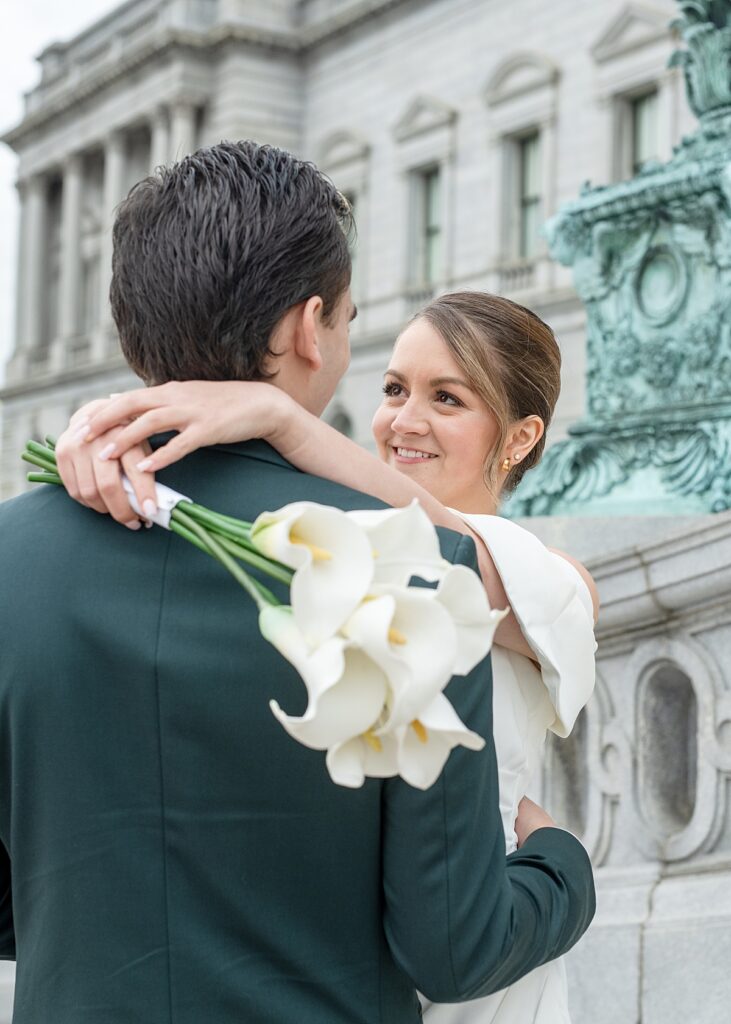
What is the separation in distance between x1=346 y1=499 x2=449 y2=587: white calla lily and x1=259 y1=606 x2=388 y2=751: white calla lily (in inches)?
3.1

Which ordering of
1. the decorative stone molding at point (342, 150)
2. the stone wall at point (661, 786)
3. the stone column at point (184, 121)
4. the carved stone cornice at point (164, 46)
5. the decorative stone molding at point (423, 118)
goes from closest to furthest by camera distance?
the stone wall at point (661, 786) → the decorative stone molding at point (423, 118) → the decorative stone molding at point (342, 150) → the carved stone cornice at point (164, 46) → the stone column at point (184, 121)

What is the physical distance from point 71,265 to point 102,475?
1576 inches

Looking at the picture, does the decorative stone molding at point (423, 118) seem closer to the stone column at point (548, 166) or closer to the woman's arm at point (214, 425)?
the stone column at point (548, 166)

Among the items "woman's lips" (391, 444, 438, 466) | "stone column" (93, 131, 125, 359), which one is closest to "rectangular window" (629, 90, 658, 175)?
→ "stone column" (93, 131, 125, 359)

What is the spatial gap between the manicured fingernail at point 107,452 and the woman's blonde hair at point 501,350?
1.04 metres

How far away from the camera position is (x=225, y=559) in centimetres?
147

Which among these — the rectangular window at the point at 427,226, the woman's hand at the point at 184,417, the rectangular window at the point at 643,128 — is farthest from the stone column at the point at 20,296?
the woman's hand at the point at 184,417

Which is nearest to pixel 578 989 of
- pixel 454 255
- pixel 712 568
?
pixel 712 568

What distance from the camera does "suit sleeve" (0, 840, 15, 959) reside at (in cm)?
181

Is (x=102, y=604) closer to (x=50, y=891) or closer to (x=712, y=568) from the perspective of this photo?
(x=50, y=891)

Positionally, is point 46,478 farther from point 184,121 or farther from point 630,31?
point 184,121

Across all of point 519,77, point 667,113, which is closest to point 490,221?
point 519,77

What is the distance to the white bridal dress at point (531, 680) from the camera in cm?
188

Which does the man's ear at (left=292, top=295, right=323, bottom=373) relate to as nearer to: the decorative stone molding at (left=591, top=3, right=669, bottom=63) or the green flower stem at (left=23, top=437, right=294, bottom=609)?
the green flower stem at (left=23, top=437, right=294, bottom=609)
